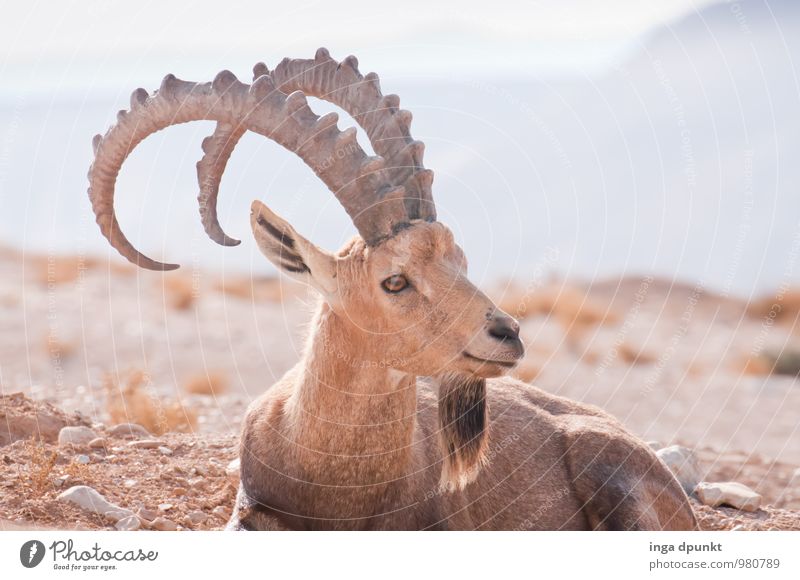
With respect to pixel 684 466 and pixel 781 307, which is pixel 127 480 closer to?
pixel 684 466

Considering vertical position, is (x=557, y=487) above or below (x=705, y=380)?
Result: above

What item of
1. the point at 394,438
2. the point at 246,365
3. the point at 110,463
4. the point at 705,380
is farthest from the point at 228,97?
the point at 705,380

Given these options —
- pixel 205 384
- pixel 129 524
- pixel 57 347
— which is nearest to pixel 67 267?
pixel 57 347

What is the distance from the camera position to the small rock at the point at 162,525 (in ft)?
25.3

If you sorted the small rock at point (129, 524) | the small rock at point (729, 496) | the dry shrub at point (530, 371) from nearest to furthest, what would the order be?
the small rock at point (129, 524) < the small rock at point (729, 496) < the dry shrub at point (530, 371)

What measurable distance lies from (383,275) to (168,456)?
13.6 feet

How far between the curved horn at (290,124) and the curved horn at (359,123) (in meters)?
0.15

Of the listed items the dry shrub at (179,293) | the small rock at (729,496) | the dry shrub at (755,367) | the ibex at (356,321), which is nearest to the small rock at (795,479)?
the small rock at (729,496)

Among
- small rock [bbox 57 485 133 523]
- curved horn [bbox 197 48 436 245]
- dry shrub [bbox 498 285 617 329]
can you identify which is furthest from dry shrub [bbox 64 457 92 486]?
dry shrub [bbox 498 285 617 329]

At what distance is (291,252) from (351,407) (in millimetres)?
1122

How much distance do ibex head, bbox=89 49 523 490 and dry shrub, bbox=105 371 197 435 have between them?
541cm

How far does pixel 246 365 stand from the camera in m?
19.5

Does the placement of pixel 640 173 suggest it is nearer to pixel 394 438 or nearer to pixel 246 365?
pixel 246 365
